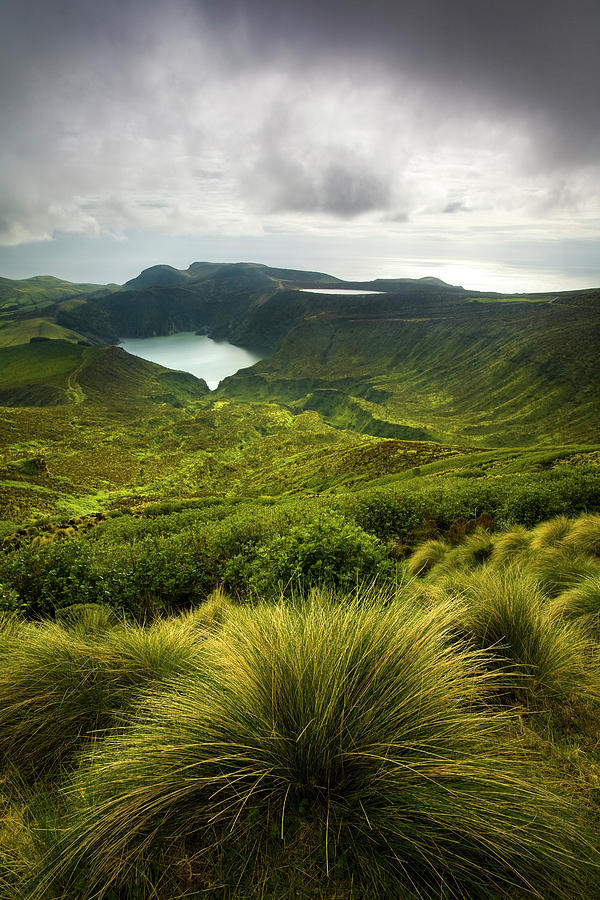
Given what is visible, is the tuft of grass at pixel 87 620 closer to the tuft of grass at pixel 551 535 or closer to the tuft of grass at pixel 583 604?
the tuft of grass at pixel 583 604

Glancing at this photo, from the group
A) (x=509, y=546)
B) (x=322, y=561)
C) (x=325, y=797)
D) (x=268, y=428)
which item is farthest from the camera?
(x=268, y=428)

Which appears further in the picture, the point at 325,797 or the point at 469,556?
the point at 469,556

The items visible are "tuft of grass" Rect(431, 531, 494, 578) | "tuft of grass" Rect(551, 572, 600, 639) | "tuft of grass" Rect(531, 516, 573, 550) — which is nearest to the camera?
"tuft of grass" Rect(551, 572, 600, 639)

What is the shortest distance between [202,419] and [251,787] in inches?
6378

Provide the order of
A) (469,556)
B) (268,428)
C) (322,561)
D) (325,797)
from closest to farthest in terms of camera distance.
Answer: (325,797) < (322,561) < (469,556) < (268,428)

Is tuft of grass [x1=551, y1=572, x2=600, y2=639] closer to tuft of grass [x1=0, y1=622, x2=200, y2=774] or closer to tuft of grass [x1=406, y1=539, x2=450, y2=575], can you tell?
tuft of grass [x1=0, y1=622, x2=200, y2=774]

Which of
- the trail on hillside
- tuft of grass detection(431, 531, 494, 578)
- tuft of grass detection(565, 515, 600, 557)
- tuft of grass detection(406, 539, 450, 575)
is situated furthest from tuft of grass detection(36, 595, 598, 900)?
the trail on hillside

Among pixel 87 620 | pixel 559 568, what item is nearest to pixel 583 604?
pixel 559 568

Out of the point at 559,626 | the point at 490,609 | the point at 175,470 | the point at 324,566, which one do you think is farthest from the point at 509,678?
the point at 175,470

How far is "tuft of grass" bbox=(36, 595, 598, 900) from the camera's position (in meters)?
1.54

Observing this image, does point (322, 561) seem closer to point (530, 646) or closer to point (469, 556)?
point (530, 646)

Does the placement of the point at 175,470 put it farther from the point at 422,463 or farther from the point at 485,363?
the point at 485,363

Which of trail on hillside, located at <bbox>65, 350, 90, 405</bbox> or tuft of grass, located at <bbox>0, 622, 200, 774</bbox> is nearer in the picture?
tuft of grass, located at <bbox>0, 622, 200, 774</bbox>

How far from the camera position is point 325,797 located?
1.82m
